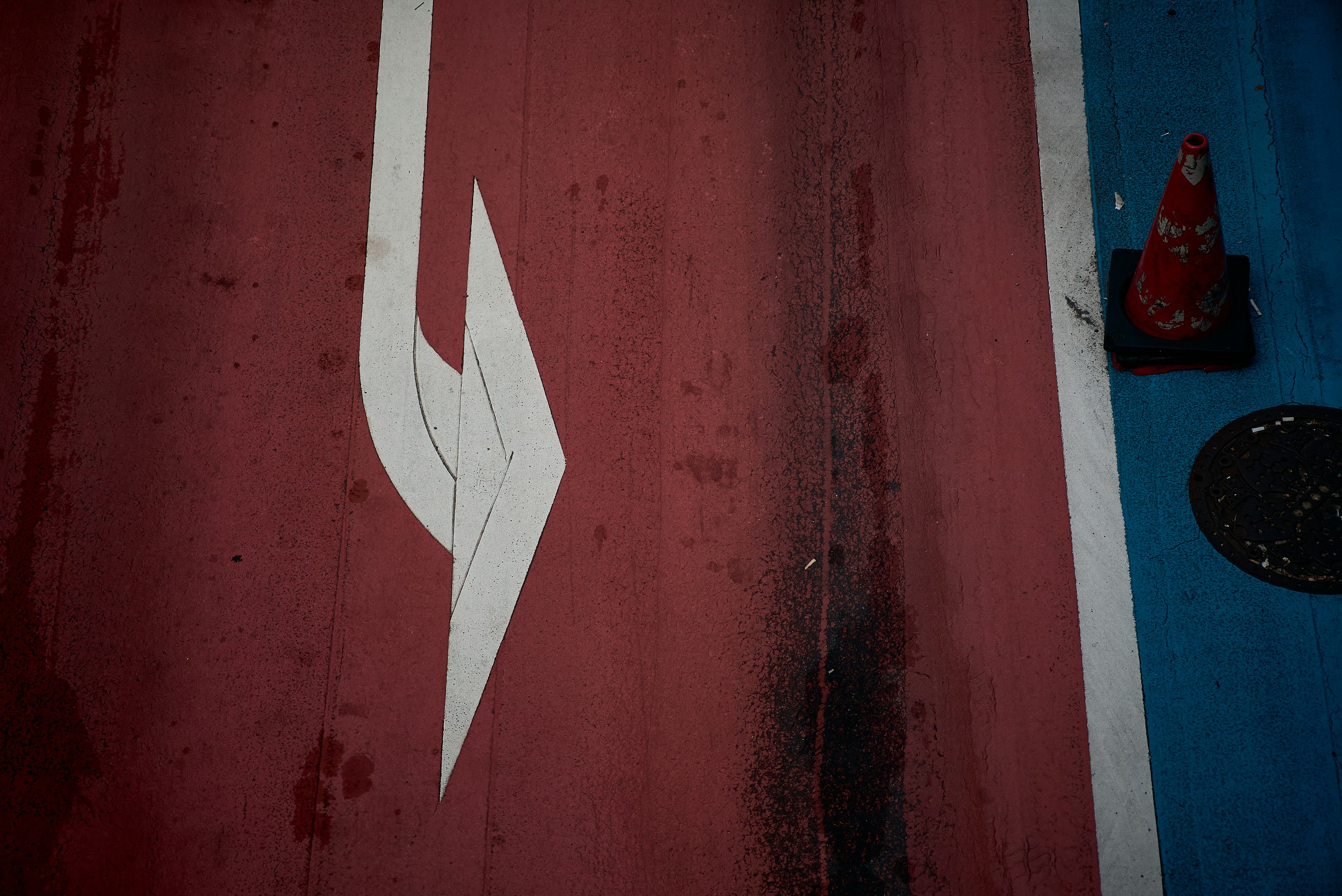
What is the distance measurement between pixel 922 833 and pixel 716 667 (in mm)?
1048

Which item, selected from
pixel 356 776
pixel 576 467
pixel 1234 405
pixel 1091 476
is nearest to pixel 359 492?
pixel 576 467

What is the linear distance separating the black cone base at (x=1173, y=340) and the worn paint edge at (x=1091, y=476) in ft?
0.34

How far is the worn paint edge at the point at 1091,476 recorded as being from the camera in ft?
9.71

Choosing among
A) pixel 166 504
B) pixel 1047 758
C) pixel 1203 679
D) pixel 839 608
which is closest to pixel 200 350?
pixel 166 504

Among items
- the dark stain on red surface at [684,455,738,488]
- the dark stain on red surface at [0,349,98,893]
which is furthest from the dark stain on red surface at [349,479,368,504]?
the dark stain on red surface at [684,455,738,488]

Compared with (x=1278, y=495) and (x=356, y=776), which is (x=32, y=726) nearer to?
(x=356, y=776)

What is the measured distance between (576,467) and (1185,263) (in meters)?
2.66

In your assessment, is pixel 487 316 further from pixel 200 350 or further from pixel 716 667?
pixel 716 667

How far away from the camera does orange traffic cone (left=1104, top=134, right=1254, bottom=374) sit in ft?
9.36

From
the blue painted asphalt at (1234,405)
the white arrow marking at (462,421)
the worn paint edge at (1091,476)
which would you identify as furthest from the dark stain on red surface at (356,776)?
the blue painted asphalt at (1234,405)

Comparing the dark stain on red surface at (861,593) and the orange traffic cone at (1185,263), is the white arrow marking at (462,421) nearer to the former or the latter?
the dark stain on red surface at (861,593)

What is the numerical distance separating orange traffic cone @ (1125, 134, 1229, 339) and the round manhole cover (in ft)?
1.67

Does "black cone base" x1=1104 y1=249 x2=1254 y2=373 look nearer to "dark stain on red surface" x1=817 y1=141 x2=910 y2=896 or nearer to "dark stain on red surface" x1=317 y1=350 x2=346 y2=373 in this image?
"dark stain on red surface" x1=817 y1=141 x2=910 y2=896

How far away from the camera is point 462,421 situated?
3.45 metres
